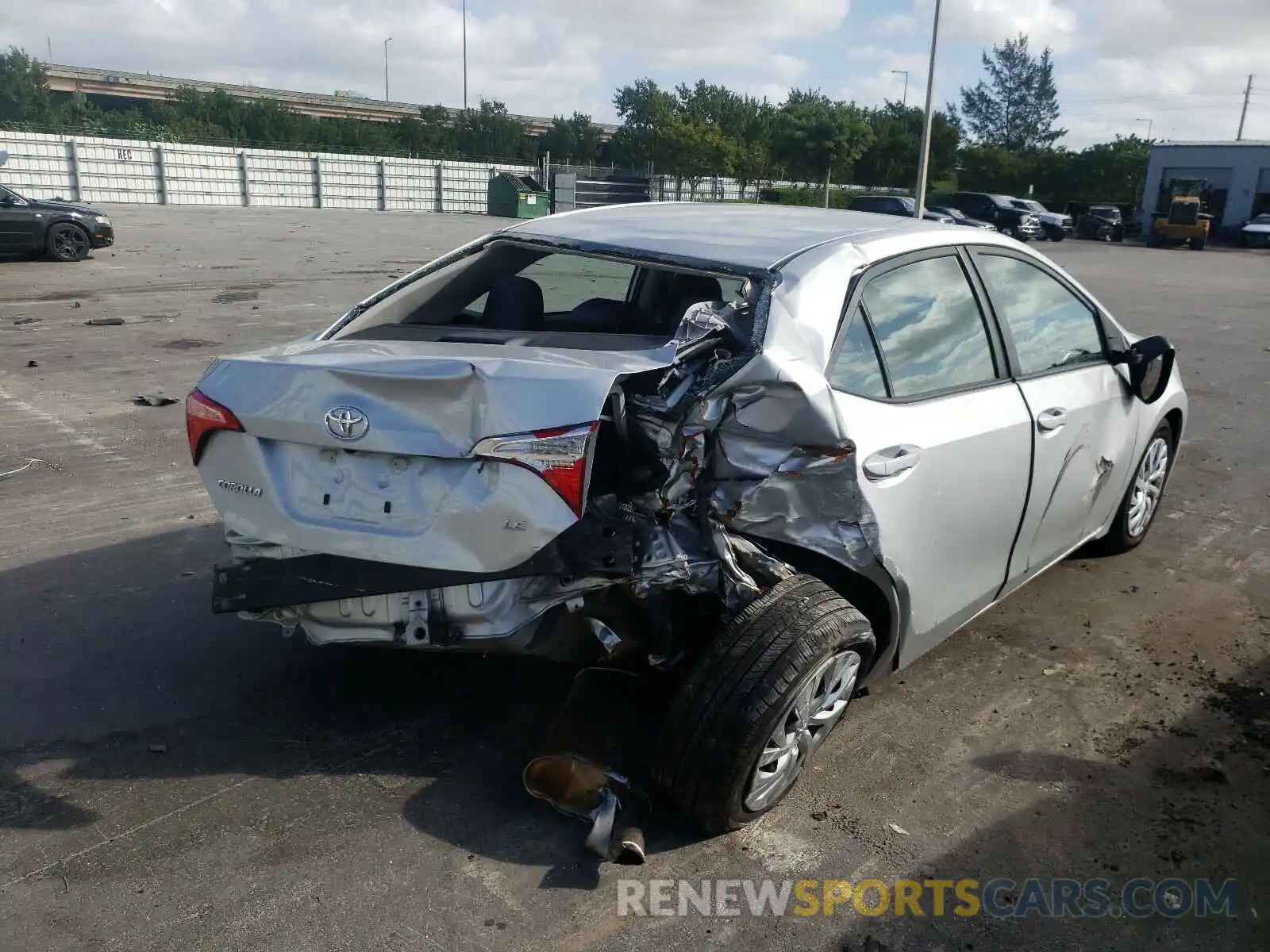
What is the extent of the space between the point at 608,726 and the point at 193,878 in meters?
1.23

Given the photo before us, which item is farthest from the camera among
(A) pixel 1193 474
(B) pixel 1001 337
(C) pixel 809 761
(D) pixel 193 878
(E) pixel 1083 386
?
(A) pixel 1193 474

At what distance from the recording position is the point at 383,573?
297 cm

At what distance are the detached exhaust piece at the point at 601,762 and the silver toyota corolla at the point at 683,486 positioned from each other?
0.16 meters

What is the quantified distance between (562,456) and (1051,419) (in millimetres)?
2097

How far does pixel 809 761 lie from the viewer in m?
3.48

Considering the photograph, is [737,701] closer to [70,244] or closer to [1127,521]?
[1127,521]

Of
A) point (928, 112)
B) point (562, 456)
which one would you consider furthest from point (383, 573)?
point (928, 112)

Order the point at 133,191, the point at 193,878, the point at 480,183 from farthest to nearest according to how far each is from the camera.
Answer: the point at 480,183 < the point at 133,191 < the point at 193,878

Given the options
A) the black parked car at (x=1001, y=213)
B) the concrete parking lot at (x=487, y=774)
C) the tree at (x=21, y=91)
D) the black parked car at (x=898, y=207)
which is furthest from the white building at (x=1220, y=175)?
the tree at (x=21, y=91)

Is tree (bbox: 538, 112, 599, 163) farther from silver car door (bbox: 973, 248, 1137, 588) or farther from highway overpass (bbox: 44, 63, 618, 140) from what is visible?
silver car door (bbox: 973, 248, 1137, 588)

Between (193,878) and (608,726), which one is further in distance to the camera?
(608,726)

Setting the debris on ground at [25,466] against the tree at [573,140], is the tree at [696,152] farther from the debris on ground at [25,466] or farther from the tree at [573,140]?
the debris on ground at [25,466]

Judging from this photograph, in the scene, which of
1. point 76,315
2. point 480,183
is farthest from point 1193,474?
point 480,183

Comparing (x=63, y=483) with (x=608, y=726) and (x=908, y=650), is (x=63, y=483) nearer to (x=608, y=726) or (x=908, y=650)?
(x=608, y=726)
